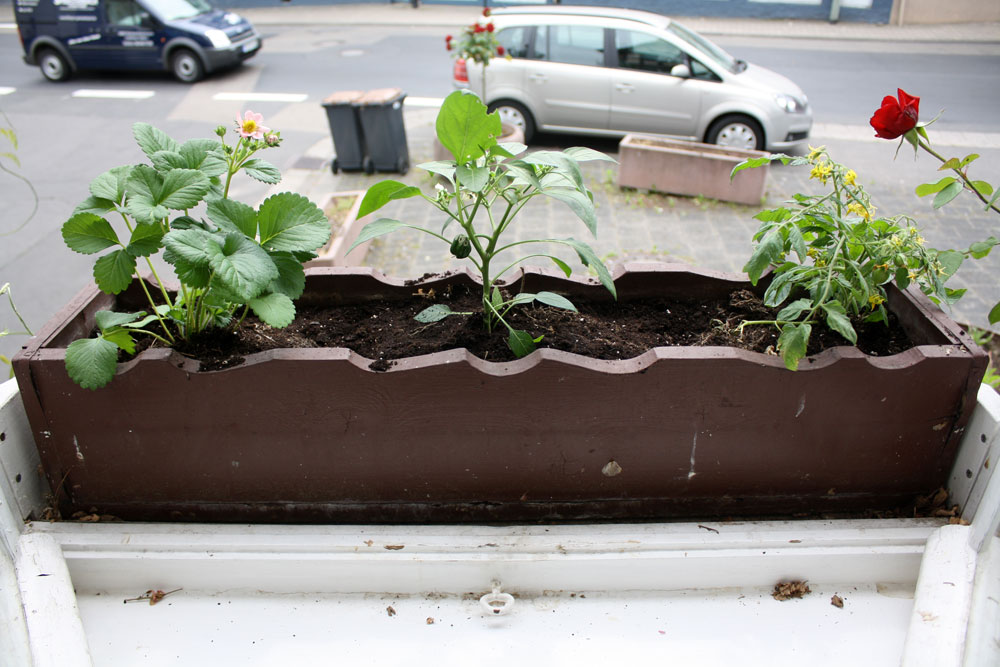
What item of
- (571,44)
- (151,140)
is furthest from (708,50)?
(151,140)

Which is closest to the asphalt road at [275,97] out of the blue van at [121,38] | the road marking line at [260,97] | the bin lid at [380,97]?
the road marking line at [260,97]

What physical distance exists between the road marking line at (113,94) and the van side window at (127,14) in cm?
107

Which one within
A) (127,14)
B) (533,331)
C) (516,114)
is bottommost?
(516,114)

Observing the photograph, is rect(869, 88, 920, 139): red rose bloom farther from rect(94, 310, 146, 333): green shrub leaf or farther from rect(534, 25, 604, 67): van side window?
rect(534, 25, 604, 67): van side window

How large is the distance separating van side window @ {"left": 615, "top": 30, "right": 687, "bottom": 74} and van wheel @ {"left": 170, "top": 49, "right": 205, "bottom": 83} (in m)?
6.88

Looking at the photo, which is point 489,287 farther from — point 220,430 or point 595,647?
point 595,647

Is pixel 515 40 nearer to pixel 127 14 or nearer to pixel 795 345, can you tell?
pixel 127 14

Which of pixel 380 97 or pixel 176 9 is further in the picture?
pixel 176 9

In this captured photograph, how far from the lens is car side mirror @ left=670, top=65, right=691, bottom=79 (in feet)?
24.2

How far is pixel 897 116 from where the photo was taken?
1.60 metres

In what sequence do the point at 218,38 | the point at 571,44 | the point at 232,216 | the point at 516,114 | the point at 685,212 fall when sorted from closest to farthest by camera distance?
the point at 232,216 → the point at 685,212 → the point at 571,44 → the point at 516,114 → the point at 218,38

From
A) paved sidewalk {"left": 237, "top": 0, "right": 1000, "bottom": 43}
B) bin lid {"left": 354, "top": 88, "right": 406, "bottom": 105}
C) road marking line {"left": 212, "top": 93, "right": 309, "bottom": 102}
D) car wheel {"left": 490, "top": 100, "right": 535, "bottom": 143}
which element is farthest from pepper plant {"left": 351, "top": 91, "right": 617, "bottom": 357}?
paved sidewalk {"left": 237, "top": 0, "right": 1000, "bottom": 43}

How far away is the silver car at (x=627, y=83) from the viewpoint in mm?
7344

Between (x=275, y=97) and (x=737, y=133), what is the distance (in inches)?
254
